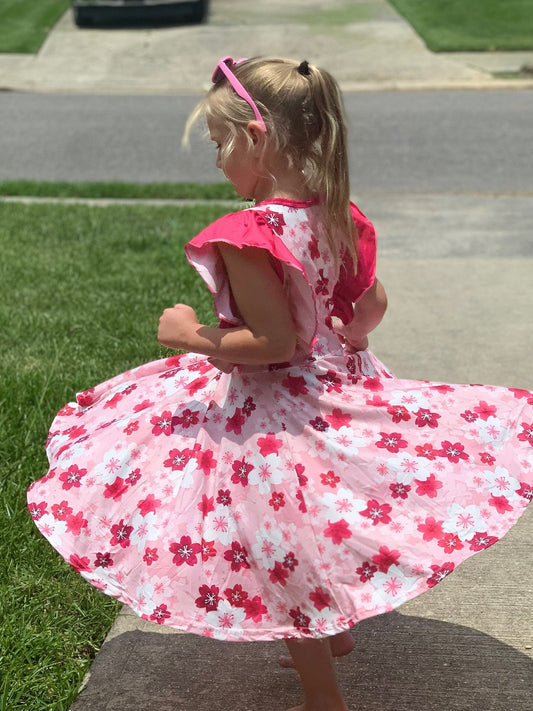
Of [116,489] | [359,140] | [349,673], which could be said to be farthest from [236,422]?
[359,140]

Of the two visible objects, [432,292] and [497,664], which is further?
[432,292]

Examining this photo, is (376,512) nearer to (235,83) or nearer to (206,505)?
(206,505)

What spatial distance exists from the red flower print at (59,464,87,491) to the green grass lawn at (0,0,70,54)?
47.9 feet

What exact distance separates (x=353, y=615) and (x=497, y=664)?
727mm

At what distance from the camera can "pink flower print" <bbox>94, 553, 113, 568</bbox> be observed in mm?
2148

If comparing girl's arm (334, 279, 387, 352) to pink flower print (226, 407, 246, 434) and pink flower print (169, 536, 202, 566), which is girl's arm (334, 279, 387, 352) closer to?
pink flower print (226, 407, 246, 434)

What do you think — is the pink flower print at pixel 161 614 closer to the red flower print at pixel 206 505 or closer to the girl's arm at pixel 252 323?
the red flower print at pixel 206 505

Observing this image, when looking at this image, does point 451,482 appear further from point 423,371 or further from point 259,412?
point 423,371

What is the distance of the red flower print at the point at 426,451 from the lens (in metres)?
2.15

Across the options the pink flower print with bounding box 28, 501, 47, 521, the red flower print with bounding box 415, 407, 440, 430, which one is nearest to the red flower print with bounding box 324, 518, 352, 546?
the red flower print with bounding box 415, 407, 440, 430

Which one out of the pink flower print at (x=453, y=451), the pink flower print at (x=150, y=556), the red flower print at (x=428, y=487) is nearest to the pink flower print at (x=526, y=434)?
the pink flower print at (x=453, y=451)

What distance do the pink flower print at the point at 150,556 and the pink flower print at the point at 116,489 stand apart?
0.16 m

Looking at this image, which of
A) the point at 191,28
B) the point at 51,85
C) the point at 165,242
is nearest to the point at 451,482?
the point at 165,242

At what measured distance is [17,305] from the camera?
16.9ft
